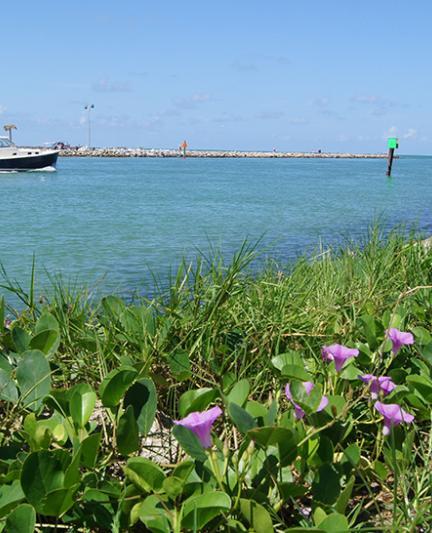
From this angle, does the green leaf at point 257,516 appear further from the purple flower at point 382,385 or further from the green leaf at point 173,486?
the purple flower at point 382,385

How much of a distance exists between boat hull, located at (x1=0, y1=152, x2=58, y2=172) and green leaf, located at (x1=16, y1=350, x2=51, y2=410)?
4267 centimetres

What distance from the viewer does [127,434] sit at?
152cm

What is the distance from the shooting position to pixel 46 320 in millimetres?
2062

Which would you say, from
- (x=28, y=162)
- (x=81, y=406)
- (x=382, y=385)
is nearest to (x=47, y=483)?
(x=81, y=406)

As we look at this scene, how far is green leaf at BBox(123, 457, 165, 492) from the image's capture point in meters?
1.39

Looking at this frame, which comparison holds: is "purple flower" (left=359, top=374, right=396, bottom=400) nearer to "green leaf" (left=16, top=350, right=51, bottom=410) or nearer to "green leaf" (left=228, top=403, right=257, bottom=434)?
"green leaf" (left=228, top=403, right=257, bottom=434)

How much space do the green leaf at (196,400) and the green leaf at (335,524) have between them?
0.42 metres

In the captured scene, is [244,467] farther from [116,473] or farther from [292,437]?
[116,473]

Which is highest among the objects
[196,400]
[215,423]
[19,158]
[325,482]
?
[196,400]

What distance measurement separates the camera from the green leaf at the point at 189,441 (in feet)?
4.28

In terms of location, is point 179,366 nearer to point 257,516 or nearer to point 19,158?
point 257,516

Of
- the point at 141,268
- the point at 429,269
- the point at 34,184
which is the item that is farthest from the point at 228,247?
the point at 34,184

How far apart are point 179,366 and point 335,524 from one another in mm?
867

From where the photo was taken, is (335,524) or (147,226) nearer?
(335,524)
